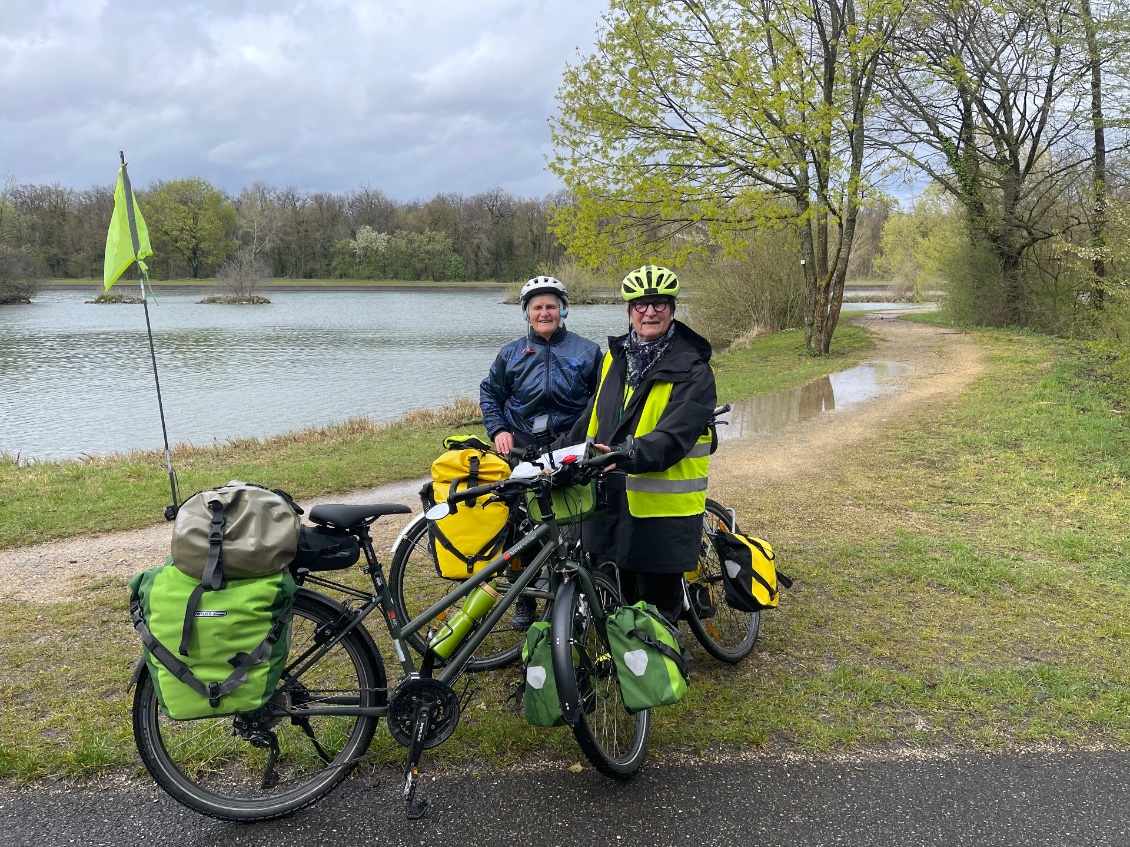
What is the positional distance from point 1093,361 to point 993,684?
1444 centimetres

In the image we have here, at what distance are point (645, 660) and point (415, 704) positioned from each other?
0.84 meters

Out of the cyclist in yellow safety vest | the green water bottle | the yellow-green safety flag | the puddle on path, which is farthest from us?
the puddle on path

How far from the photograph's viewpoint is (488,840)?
8.29 feet

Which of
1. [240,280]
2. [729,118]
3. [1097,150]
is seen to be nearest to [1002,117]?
[1097,150]

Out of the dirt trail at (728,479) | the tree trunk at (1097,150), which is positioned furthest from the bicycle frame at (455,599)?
the tree trunk at (1097,150)

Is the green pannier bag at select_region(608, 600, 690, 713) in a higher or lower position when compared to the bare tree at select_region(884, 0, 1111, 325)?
lower

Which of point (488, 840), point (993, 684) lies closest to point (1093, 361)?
point (993, 684)

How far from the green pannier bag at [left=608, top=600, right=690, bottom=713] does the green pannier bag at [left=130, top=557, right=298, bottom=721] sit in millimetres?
1203

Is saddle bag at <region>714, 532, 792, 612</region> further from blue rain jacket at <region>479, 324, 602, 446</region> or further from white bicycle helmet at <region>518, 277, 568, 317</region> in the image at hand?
white bicycle helmet at <region>518, 277, 568, 317</region>

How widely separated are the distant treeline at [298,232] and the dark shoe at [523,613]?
67.4 m

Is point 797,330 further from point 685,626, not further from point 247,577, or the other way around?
point 247,577

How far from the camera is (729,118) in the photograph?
52.7 ft

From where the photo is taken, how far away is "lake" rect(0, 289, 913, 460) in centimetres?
1445

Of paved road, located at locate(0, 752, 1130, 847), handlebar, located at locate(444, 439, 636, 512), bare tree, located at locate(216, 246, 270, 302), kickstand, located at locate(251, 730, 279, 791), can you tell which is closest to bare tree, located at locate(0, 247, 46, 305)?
bare tree, located at locate(216, 246, 270, 302)
